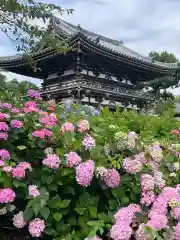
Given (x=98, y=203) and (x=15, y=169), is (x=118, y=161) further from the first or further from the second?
(x=15, y=169)

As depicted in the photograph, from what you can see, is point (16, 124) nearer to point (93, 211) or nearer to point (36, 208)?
point (36, 208)

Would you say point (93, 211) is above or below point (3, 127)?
below

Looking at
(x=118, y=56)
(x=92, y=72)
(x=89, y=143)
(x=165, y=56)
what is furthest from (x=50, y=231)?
(x=165, y=56)

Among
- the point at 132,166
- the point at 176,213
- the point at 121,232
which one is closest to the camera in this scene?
the point at 121,232

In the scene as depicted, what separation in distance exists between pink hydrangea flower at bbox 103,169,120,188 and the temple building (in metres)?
14.2

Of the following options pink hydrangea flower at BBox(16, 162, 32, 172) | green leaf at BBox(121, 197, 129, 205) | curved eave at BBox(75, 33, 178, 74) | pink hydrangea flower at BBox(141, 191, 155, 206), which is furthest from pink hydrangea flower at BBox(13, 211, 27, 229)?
curved eave at BBox(75, 33, 178, 74)

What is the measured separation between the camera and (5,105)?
7.66ft

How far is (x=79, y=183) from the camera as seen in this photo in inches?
76.2

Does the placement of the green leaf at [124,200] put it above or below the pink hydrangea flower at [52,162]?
below

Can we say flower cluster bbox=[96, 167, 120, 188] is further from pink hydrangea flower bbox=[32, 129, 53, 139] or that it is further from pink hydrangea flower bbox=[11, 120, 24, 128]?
pink hydrangea flower bbox=[11, 120, 24, 128]

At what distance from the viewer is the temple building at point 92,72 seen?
58.0ft

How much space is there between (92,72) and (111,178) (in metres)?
17.6

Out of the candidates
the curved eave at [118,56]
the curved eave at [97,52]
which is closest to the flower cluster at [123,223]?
the curved eave at [97,52]

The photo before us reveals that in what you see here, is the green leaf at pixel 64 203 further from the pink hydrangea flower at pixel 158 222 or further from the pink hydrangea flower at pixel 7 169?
the pink hydrangea flower at pixel 158 222
